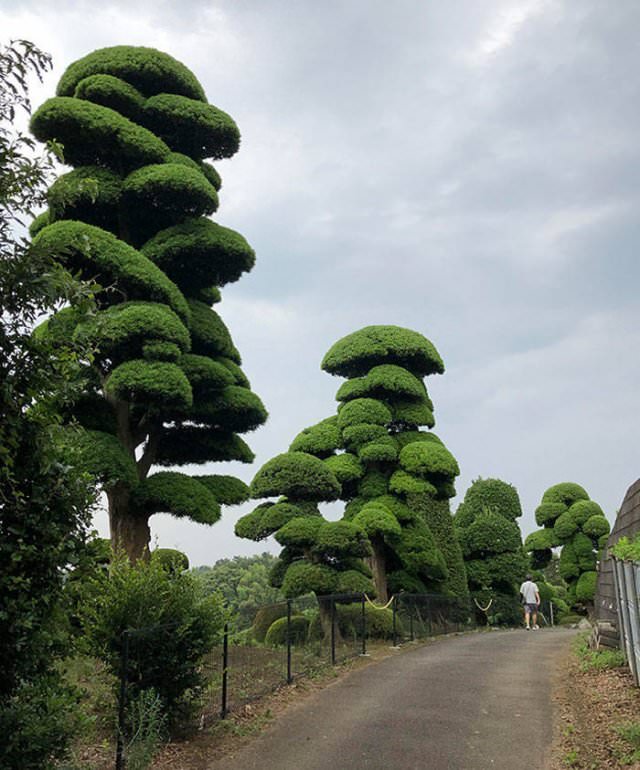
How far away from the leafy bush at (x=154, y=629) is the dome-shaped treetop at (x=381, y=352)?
17.2m

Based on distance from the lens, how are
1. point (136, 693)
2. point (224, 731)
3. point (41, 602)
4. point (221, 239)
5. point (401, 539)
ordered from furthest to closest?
point (401, 539)
point (221, 239)
point (224, 731)
point (136, 693)
point (41, 602)

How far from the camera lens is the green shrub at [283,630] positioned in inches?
542

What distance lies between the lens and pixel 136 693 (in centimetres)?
707

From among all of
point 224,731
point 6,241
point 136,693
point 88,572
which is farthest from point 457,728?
point 6,241

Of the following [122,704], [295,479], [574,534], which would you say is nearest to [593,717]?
[122,704]

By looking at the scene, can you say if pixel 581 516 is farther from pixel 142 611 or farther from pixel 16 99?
pixel 16 99

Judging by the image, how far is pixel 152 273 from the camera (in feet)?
45.8

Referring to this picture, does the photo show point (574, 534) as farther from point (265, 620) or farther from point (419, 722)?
point (419, 722)

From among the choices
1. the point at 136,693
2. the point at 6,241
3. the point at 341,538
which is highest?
the point at 6,241

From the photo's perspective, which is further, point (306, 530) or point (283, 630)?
point (306, 530)

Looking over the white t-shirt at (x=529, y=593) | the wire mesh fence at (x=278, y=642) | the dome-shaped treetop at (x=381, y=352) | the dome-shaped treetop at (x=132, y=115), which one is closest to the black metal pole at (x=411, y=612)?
the wire mesh fence at (x=278, y=642)

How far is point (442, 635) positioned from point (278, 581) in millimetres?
4711

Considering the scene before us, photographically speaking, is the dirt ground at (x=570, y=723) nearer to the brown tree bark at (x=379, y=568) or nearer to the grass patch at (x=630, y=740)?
the grass patch at (x=630, y=740)

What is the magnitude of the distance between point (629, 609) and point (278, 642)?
26.1 feet
